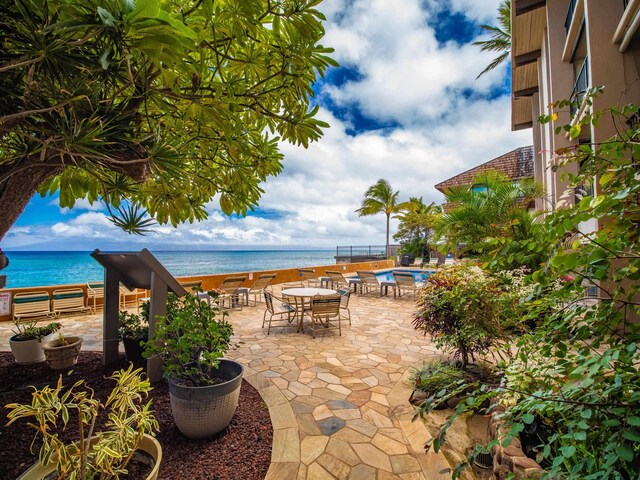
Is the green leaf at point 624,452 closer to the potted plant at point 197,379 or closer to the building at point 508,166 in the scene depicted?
the potted plant at point 197,379

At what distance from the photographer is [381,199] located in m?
24.9

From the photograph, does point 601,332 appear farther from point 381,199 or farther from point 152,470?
point 381,199

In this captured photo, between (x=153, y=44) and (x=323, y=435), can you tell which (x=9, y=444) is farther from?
(x=153, y=44)

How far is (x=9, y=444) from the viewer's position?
229 cm

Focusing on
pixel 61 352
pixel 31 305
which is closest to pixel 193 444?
pixel 61 352

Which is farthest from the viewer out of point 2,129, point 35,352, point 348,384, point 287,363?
point 287,363

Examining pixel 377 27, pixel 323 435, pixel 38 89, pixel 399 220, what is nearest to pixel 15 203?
pixel 38 89

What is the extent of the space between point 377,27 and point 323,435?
308 inches

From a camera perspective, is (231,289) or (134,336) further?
(231,289)

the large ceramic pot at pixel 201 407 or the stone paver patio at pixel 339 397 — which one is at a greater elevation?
the large ceramic pot at pixel 201 407

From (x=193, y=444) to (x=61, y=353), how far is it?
2.69 meters

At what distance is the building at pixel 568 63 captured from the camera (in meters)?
3.99

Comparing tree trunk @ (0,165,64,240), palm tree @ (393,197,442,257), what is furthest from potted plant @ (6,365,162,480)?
palm tree @ (393,197,442,257)

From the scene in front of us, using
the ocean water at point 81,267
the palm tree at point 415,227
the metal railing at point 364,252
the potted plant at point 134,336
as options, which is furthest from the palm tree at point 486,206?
the ocean water at point 81,267
